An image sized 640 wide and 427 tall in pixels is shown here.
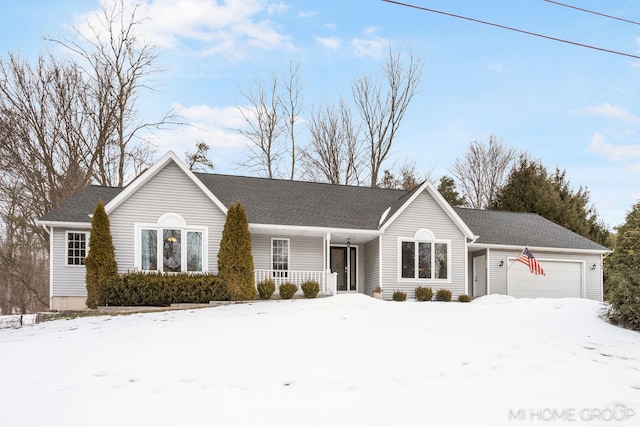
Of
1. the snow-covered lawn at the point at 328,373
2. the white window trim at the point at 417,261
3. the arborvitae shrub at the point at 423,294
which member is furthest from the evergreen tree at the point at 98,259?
the arborvitae shrub at the point at 423,294

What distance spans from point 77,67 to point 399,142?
18.8 metres

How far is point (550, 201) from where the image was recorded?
31.0 metres

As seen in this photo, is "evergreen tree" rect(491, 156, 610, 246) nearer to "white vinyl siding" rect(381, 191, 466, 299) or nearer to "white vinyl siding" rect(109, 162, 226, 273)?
"white vinyl siding" rect(381, 191, 466, 299)

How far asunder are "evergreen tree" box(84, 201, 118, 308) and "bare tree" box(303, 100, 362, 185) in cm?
1928

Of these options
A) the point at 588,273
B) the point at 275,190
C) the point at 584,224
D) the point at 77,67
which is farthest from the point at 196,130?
the point at 584,224

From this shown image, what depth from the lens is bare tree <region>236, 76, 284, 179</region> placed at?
108ft

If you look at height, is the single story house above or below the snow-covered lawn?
above

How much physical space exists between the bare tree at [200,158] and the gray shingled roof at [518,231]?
15738 mm

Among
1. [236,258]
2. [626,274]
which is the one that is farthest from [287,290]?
[626,274]

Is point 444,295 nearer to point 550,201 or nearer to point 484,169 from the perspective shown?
point 550,201

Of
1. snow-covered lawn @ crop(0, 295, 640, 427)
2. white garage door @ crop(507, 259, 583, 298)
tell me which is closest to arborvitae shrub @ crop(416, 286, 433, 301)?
white garage door @ crop(507, 259, 583, 298)

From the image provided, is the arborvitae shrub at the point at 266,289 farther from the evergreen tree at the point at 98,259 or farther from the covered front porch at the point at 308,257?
the evergreen tree at the point at 98,259

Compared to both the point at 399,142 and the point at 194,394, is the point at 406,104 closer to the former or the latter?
the point at 399,142

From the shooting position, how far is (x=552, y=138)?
23.8 meters
